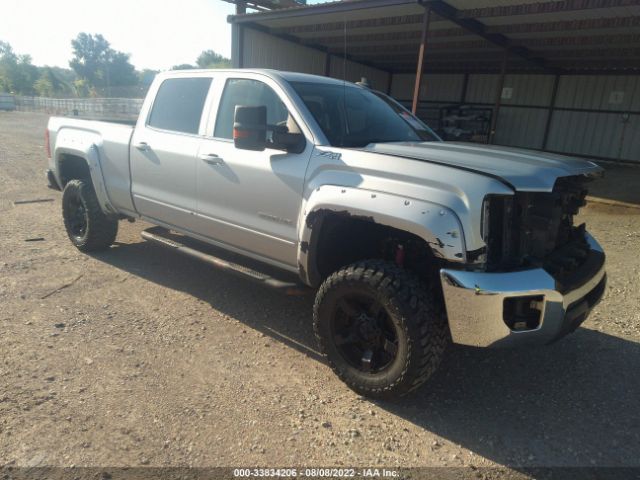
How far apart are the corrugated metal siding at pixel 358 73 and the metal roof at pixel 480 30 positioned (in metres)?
0.64

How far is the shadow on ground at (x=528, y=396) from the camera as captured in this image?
8.46 ft

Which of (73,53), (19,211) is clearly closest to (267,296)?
(19,211)

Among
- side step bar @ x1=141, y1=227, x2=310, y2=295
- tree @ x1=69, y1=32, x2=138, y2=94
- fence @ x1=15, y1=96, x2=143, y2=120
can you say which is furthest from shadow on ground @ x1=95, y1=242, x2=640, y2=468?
tree @ x1=69, y1=32, x2=138, y2=94

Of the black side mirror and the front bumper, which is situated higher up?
the black side mirror

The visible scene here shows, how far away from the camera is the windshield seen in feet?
11.1

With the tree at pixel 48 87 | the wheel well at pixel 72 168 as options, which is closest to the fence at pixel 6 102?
the tree at pixel 48 87

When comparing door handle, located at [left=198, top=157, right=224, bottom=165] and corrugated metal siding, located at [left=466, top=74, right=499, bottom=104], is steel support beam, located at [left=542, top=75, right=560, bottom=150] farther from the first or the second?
door handle, located at [left=198, top=157, right=224, bottom=165]

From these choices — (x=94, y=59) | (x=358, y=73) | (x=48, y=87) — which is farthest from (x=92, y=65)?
(x=358, y=73)

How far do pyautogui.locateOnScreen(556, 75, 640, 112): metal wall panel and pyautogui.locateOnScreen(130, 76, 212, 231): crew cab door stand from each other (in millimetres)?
17027

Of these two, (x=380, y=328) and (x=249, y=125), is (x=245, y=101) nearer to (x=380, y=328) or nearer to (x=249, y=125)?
(x=249, y=125)

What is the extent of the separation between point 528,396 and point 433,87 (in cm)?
1977

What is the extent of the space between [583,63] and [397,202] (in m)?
16.0

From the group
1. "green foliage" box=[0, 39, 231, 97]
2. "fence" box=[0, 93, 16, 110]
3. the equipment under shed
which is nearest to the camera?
the equipment under shed

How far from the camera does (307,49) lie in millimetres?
15758
